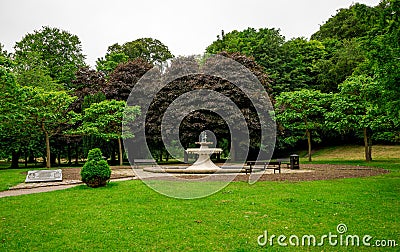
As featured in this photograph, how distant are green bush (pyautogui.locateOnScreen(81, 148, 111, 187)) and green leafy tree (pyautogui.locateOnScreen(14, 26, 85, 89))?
31.9 meters

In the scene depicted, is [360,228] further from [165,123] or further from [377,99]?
[165,123]

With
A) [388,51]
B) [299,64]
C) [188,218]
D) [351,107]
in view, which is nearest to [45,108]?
[188,218]

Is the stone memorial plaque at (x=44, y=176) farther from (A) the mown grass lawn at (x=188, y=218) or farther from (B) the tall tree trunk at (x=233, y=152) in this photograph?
(B) the tall tree trunk at (x=233, y=152)

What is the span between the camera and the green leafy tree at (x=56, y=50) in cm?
4419

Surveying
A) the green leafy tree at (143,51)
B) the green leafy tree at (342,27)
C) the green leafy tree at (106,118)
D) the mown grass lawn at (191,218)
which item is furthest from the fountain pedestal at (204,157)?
the green leafy tree at (143,51)

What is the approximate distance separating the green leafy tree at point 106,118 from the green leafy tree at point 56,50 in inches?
678

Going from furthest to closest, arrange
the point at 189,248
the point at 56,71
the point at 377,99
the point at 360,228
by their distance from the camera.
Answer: the point at 56,71
the point at 377,99
the point at 360,228
the point at 189,248

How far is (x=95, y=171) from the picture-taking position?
13.6m

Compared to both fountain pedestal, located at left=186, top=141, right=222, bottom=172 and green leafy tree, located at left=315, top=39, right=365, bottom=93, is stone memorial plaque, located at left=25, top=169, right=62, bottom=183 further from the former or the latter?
green leafy tree, located at left=315, top=39, right=365, bottom=93

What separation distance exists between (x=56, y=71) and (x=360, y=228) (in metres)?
45.3

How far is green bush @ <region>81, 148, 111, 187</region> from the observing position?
44.5ft

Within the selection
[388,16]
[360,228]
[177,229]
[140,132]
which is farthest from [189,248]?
[140,132]

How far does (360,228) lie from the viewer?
6.78m

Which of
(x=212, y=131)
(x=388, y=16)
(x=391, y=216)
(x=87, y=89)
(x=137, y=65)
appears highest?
(x=137, y=65)
